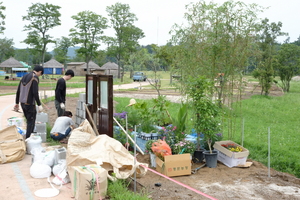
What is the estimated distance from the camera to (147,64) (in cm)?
1245

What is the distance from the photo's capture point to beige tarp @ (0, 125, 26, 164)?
6164 millimetres

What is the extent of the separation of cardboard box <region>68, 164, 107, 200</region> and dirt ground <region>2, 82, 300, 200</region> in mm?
787

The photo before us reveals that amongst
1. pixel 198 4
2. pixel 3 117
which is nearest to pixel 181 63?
pixel 198 4

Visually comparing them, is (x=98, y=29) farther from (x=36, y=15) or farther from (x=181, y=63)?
(x=181, y=63)

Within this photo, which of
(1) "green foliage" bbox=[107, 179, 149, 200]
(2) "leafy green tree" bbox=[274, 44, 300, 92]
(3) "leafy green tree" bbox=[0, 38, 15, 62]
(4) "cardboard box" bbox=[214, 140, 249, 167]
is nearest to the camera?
(1) "green foliage" bbox=[107, 179, 149, 200]

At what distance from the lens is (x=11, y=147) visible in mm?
6359

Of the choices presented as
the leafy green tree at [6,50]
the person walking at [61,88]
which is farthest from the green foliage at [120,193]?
the leafy green tree at [6,50]

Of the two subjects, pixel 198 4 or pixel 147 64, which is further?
pixel 147 64

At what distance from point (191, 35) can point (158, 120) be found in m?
2.77

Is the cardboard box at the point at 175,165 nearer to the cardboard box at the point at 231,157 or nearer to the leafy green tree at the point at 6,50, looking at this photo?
the cardboard box at the point at 231,157

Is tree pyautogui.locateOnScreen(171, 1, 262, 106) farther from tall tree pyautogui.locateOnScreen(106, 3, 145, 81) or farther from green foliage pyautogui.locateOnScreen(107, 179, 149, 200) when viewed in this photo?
tall tree pyautogui.locateOnScreen(106, 3, 145, 81)

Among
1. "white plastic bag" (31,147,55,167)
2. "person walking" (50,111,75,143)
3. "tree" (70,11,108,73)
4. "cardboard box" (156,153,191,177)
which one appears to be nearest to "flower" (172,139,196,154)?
"cardboard box" (156,153,191,177)

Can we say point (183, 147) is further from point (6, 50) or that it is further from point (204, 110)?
point (6, 50)

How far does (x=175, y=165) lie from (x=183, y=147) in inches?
28.9
